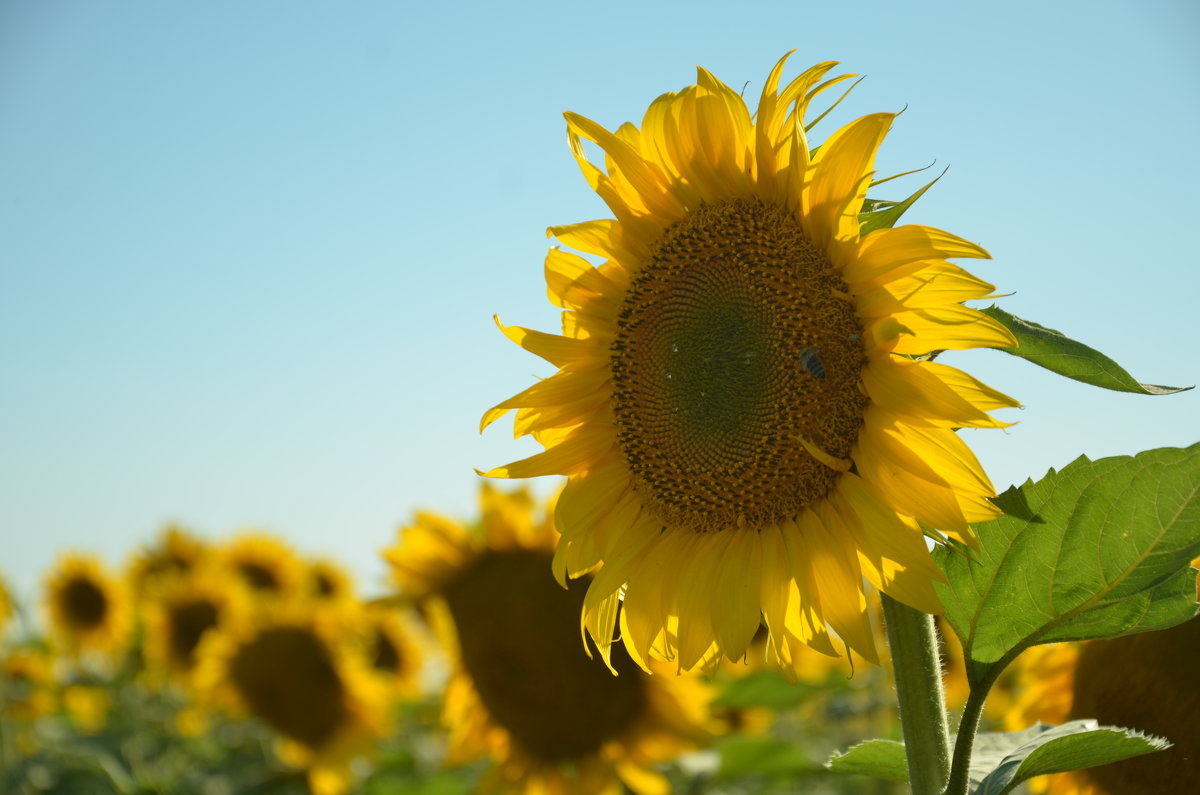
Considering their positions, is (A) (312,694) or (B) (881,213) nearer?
(B) (881,213)

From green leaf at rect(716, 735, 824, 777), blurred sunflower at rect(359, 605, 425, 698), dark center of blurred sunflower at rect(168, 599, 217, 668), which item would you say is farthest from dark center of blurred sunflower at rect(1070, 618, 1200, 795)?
dark center of blurred sunflower at rect(168, 599, 217, 668)

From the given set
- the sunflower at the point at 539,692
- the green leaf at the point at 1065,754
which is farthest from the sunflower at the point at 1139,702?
the sunflower at the point at 539,692

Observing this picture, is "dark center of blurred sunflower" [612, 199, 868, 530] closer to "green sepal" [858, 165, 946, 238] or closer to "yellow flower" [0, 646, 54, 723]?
"green sepal" [858, 165, 946, 238]

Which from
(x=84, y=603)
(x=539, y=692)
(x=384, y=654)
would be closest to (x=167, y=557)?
(x=84, y=603)

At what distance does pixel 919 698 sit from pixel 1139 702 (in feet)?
2.13

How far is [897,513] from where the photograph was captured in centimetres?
170

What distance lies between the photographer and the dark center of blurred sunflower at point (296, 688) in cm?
702

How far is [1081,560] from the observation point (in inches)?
64.7

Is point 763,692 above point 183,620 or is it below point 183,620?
above

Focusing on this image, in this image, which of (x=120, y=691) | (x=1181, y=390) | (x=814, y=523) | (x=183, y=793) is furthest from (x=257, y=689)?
(x=1181, y=390)

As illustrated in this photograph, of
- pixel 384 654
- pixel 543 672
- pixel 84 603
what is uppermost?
pixel 543 672

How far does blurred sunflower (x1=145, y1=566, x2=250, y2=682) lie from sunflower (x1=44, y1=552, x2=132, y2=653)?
1952 mm

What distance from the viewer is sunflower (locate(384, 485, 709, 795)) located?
4.37 m

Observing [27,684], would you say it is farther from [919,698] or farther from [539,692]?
[919,698]
